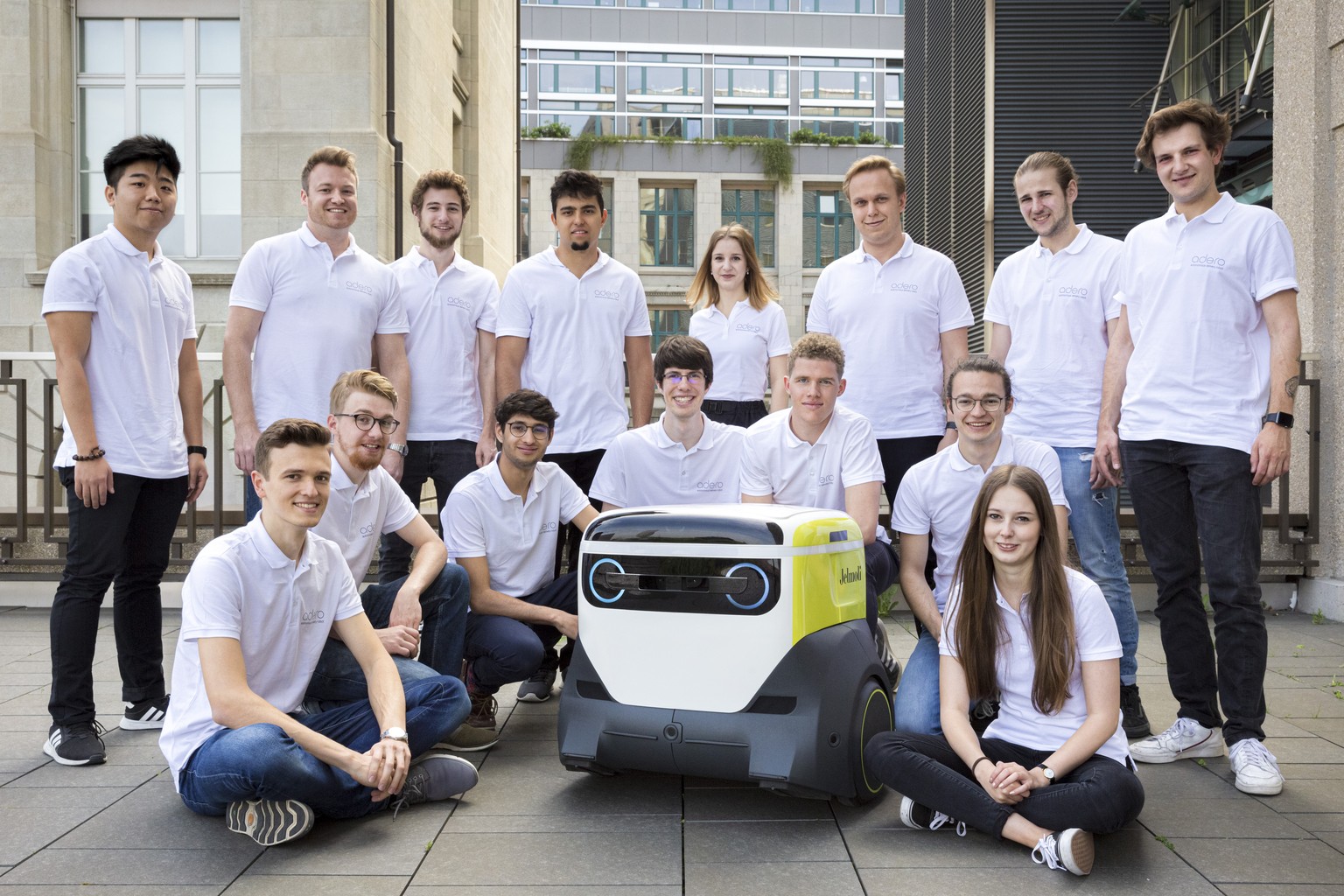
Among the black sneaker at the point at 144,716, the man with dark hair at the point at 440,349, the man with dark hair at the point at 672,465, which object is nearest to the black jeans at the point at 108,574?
the black sneaker at the point at 144,716

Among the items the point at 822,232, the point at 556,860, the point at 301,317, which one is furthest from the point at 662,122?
the point at 556,860

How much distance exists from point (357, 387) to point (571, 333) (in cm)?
128

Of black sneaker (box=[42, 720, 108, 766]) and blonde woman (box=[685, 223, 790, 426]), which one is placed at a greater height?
blonde woman (box=[685, 223, 790, 426])

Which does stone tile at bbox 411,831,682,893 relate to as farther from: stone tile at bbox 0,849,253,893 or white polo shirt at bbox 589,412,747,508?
white polo shirt at bbox 589,412,747,508

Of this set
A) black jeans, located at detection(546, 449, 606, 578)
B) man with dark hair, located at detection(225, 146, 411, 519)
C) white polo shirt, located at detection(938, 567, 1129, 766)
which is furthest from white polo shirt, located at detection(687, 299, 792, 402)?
white polo shirt, located at detection(938, 567, 1129, 766)

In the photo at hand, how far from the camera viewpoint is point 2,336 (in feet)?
32.5

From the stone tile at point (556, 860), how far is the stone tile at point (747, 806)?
0.24 metres

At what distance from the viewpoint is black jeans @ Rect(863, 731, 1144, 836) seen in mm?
2902

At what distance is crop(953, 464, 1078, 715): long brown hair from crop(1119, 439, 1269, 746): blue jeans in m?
0.64

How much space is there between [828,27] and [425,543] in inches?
1371

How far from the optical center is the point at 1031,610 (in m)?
3.21

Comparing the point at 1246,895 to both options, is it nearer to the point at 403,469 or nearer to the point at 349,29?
the point at 403,469

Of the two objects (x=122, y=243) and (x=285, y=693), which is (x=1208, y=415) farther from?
(x=122, y=243)

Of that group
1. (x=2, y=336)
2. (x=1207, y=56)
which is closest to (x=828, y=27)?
(x=1207, y=56)
